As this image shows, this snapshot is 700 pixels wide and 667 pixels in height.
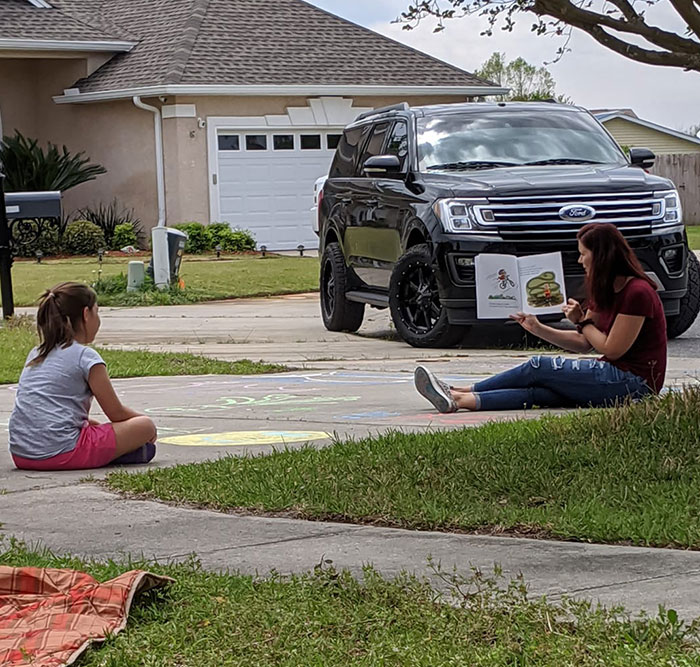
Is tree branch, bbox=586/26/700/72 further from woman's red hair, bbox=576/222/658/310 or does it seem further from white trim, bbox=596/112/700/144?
white trim, bbox=596/112/700/144

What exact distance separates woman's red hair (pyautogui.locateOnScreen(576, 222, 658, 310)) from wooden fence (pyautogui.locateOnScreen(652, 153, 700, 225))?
111 feet

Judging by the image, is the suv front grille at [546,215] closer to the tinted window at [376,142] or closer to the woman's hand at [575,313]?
the tinted window at [376,142]

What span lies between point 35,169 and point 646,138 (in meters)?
33.6

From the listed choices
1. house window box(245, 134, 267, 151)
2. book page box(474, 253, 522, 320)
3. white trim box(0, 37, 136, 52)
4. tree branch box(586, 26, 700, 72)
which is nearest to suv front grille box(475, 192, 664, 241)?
book page box(474, 253, 522, 320)

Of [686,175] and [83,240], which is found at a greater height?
[686,175]

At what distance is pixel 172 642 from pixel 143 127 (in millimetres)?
24315

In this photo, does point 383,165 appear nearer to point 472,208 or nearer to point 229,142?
point 472,208

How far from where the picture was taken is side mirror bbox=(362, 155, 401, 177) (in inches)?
505

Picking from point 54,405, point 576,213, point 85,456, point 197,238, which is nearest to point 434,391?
point 85,456

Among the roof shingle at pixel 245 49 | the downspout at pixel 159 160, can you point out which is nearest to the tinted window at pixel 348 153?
the roof shingle at pixel 245 49

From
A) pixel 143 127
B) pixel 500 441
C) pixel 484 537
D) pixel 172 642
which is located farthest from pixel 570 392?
pixel 143 127

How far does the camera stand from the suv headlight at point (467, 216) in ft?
38.6

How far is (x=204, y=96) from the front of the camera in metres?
27.2

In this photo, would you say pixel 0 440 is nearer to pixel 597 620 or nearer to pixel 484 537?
pixel 484 537
